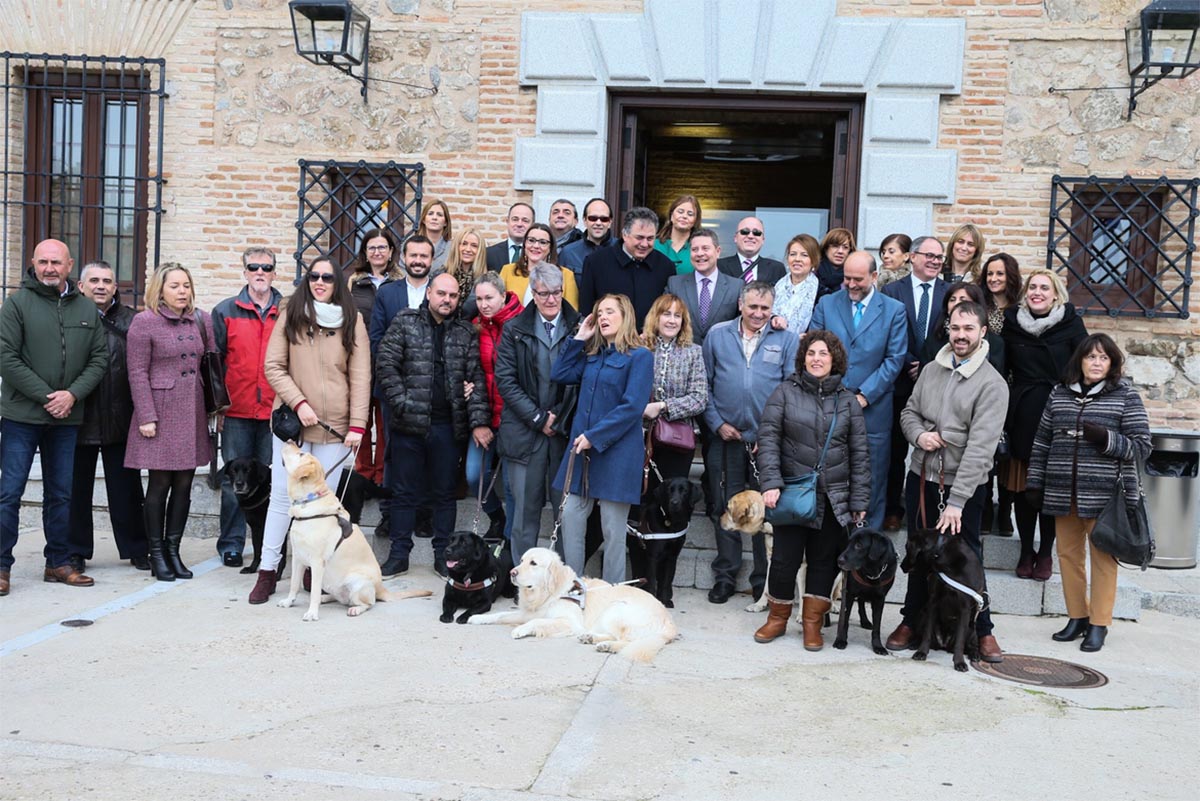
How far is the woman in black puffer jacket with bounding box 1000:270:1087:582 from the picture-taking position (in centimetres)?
653

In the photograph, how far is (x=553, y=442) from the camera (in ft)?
21.8

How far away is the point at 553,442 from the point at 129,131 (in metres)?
6.36

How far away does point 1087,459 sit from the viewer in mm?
6059

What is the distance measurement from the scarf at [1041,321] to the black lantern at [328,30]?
606 centimetres

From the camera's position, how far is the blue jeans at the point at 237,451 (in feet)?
23.7

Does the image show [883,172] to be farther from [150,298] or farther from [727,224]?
[150,298]

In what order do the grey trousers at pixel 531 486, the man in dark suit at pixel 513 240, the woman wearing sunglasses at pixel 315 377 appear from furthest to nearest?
the man in dark suit at pixel 513 240 → the grey trousers at pixel 531 486 → the woman wearing sunglasses at pixel 315 377

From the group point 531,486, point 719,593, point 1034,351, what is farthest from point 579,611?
point 1034,351

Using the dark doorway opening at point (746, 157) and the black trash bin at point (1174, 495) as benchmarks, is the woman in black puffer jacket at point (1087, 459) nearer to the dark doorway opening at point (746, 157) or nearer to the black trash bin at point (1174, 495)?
the black trash bin at point (1174, 495)

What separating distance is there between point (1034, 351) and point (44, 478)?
599 cm

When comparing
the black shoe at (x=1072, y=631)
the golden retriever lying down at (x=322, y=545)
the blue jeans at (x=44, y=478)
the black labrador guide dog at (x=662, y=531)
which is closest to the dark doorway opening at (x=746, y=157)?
the black labrador guide dog at (x=662, y=531)

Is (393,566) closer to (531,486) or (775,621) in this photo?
(531,486)

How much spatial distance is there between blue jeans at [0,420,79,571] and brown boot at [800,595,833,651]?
443cm

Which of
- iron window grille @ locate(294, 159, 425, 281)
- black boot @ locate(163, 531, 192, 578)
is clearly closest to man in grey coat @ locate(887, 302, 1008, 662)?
black boot @ locate(163, 531, 192, 578)
